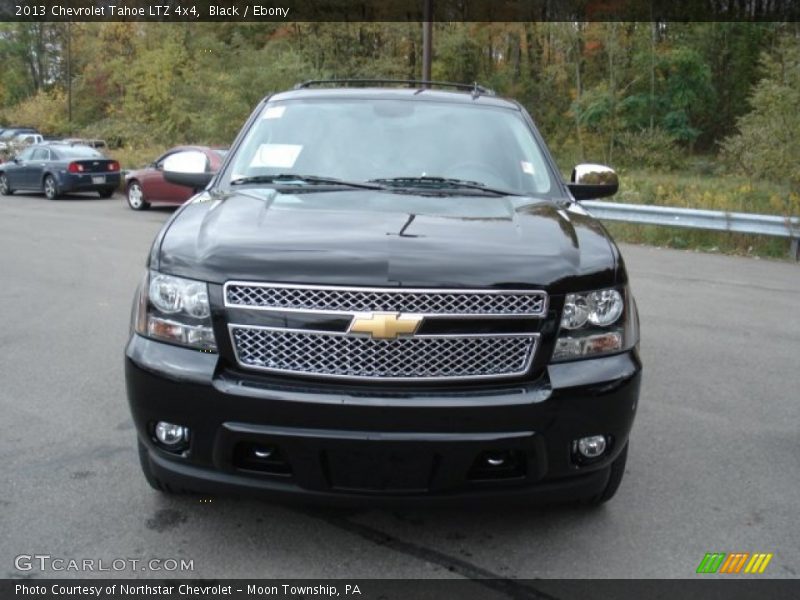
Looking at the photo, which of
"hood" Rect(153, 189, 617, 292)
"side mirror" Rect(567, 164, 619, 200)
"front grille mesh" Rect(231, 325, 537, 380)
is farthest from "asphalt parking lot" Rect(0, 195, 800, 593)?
"side mirror" Rect(567, 164, 619, 200)

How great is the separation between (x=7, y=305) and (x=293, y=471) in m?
5.93

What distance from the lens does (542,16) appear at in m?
38.0

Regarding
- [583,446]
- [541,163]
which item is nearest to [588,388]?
[583,446]

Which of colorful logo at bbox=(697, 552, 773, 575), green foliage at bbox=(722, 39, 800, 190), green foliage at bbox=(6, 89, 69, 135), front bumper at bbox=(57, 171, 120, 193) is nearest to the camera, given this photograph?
colorful logo at bbox=(697, 552, 773, 575)

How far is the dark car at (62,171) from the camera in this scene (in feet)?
67.4

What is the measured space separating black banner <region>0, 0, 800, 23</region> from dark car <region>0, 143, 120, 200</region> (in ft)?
62.3

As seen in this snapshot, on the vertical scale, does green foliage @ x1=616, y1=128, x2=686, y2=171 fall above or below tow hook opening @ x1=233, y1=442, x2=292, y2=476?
below

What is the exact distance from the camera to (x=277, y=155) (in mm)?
4109

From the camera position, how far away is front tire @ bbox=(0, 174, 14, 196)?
74.9 ft

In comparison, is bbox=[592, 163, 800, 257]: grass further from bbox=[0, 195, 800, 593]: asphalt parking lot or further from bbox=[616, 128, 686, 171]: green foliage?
bbox=[616, 128, 686, 171]: green foliage

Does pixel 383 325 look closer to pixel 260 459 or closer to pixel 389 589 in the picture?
pixel 260 459

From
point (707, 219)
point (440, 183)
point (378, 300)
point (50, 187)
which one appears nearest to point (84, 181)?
point (50, 187)

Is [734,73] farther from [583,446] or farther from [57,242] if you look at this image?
[583,446]
